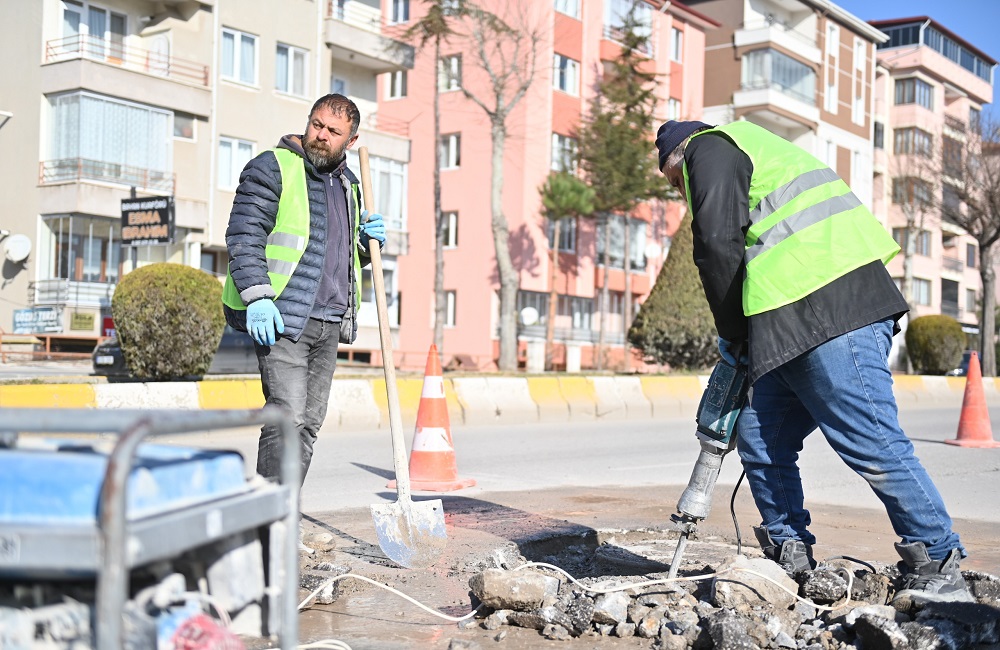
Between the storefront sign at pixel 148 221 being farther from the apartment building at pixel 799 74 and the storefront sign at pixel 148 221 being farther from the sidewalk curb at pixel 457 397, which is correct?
the apartment building at pixel 799 74

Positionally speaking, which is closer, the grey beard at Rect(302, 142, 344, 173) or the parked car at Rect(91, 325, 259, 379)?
the grey beard at Rect(302, 142, 344, 173)

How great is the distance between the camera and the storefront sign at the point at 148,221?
24.9 meters

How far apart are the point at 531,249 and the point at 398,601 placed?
33.3 metres

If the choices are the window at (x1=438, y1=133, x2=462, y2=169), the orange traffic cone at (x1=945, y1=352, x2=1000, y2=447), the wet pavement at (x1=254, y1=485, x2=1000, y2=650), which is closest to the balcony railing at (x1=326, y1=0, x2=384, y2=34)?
the window at (x1=438, y1=133, x2=462, y2=169)

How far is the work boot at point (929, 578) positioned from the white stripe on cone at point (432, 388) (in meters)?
4.37

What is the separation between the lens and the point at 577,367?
3562 centimetres

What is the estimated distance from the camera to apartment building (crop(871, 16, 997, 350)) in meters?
59.9

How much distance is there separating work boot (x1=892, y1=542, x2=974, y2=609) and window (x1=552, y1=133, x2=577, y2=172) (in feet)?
107

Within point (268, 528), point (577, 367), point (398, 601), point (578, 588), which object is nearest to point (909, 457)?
point (578, 588)

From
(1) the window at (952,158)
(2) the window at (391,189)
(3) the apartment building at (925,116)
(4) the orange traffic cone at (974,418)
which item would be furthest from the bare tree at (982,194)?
(4) the orange traffic cone at (974,418)

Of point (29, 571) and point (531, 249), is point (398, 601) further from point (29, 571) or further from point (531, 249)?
point (531, 249)

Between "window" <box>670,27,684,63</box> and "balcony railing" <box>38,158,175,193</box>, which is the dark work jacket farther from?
"window" <box>670,27,684,63</box>

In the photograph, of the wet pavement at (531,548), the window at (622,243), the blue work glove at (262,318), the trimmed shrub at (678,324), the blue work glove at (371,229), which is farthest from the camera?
the window at (622,243)

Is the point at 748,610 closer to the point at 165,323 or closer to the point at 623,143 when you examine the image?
the point at 165,323
